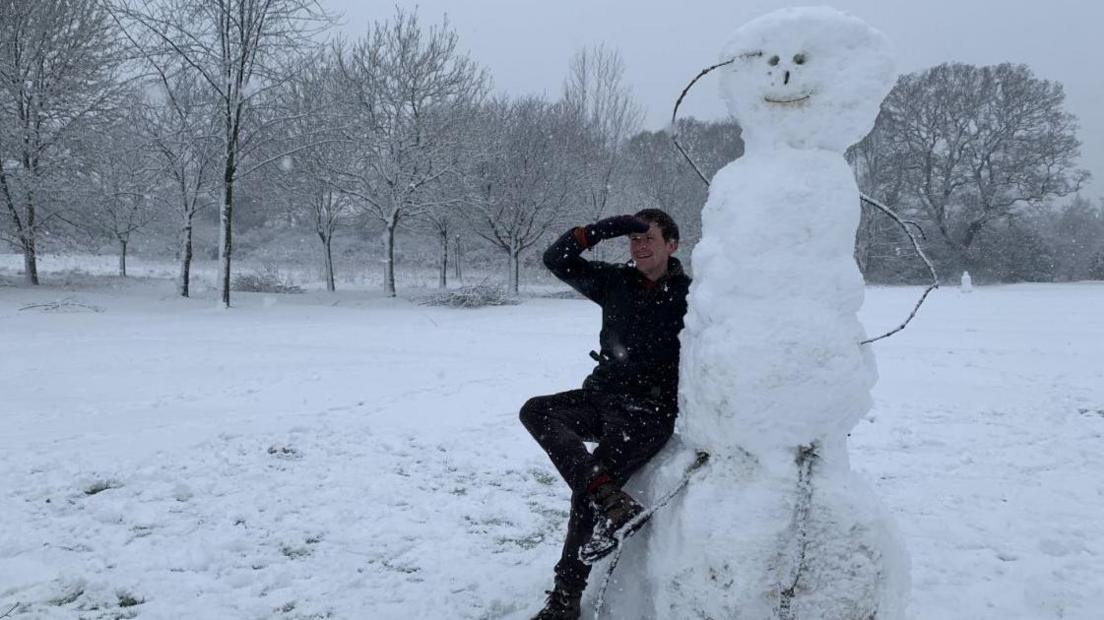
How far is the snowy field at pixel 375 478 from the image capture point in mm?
3088

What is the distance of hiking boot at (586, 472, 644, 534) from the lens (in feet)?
7.35

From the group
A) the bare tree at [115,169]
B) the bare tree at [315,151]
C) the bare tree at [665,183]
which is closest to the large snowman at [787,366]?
the bare tree at [315,151]

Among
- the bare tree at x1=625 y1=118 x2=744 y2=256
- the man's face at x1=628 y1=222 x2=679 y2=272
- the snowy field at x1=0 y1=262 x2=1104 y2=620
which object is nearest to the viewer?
the man's face at x1=628 y1=222 x2=679 y2=272

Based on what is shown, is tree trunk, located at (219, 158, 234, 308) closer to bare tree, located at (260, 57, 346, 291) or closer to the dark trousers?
bare tree, located at (260, 57, 346, 291)

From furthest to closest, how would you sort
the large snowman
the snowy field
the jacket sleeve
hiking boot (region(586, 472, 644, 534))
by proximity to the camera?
the snowy field < the jacket sleeve < hiking boot (region(586, 472, 644, 534)) < the large snowman

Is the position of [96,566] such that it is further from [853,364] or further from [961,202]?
[961,202]

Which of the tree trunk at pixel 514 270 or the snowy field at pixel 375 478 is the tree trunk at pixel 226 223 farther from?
the tree trunk at pixel 514 270

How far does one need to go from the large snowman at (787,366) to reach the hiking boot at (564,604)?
1.58 ft

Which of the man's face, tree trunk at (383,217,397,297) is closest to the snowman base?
the man's face

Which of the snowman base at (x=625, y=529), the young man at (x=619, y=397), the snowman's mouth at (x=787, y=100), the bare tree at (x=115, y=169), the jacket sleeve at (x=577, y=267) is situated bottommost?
the snowman base at (x=625, y=529)

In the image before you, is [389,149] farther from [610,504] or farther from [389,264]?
[610,504]

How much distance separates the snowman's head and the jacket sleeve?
3.13 feet

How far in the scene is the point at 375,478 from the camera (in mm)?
4574

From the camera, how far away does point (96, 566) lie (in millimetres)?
3158
